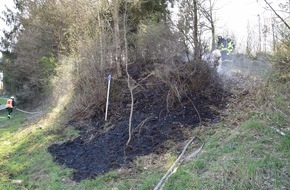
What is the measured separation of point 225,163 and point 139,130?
2.80 m

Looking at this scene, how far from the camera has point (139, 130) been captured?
21.2ft

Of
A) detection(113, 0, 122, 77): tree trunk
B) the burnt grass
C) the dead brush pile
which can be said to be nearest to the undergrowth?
the burnt grass

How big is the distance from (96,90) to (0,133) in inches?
204

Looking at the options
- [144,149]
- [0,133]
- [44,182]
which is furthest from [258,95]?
[0,133]

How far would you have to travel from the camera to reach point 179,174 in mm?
4266

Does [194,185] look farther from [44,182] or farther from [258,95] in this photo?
[44,182]

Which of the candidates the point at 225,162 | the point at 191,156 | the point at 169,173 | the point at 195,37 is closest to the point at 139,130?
the point at 191,156

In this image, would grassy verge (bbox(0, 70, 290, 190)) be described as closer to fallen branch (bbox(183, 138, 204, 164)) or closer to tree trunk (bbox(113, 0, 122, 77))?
fallen branch (bbox(183, 138, 204, 164))

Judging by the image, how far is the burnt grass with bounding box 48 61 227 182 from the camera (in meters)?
5.67

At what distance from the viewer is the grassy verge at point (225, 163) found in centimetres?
373

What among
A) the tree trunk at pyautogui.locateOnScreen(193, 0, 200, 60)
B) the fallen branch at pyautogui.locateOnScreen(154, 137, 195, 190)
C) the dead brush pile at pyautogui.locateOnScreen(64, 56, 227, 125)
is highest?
the tree trunk at pyautogui.locateOnScreen(193, 0, 200, 60)

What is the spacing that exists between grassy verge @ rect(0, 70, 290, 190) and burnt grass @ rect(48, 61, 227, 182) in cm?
31

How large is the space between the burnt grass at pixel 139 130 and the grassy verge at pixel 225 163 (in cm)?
31

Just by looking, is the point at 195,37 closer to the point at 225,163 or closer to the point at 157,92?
the point at 157,92
